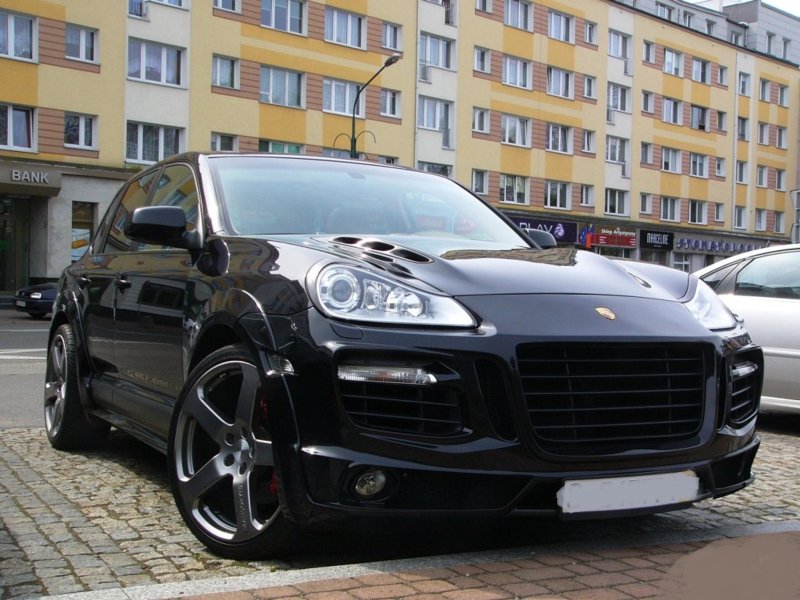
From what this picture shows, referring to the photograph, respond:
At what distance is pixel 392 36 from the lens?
40.3m

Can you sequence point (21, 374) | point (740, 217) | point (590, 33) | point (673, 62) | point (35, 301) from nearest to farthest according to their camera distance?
point (21, 374) < point (35, 301) < point (590, 33) < point (673, 62) < point (740, 217)

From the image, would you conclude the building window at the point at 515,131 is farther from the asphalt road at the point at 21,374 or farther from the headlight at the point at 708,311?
the headlight at the point at 708,311

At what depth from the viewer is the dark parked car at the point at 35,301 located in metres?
25.3

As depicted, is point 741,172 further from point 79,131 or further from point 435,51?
point 79,131

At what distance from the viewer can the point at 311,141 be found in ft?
122

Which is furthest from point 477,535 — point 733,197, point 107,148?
point 733,197

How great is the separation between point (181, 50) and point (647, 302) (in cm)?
3238

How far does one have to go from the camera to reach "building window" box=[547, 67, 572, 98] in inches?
1859

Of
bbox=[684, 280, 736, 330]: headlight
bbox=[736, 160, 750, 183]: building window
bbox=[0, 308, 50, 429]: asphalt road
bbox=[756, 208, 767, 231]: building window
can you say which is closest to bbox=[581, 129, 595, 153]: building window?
bbox=[736, 160, 750, 183]: building window

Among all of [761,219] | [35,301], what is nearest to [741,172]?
[761,219]

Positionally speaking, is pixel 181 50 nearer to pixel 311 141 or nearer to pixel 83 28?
pixel 83 28

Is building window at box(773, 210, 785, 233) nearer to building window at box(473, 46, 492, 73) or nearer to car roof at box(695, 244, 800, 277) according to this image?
building window at box(473, 46, 492, 73)

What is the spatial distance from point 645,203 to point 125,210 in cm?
4932

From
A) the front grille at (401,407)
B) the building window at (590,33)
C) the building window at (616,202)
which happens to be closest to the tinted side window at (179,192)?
the front grille at (401,407)
